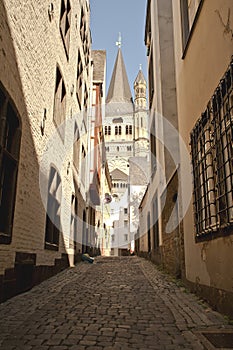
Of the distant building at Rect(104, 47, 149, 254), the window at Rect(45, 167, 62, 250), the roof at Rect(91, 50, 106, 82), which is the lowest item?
the window at Rect(45, 167, 62, 250)

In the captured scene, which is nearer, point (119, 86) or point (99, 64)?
point (99, 64)

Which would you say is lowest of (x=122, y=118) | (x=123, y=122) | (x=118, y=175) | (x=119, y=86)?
(x=118, y=175)

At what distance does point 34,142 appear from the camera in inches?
289

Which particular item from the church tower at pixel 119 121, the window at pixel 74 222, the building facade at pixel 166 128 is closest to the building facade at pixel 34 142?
the window at pixel 74 222

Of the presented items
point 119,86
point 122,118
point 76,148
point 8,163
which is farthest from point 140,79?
point 8,163

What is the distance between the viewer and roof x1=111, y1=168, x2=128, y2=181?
84137 mm

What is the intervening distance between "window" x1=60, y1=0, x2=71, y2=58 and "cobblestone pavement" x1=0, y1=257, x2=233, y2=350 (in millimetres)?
7882

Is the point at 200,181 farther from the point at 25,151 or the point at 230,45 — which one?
the point at 25,151

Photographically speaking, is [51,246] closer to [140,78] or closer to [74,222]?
[74,222]

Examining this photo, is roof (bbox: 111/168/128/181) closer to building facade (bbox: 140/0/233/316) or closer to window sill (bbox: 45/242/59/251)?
window sill (bbox: 45/242/59/251)

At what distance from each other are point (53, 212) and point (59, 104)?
3408mm

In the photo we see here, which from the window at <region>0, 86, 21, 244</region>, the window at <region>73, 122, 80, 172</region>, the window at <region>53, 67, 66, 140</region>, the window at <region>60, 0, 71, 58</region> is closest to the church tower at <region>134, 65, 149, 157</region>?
the window at <region>73, 122, 80, 172</region>

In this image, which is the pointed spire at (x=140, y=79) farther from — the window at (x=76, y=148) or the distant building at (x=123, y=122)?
the window at (x=76, y=148)

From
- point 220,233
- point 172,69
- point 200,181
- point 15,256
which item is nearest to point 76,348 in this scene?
point 220,233
